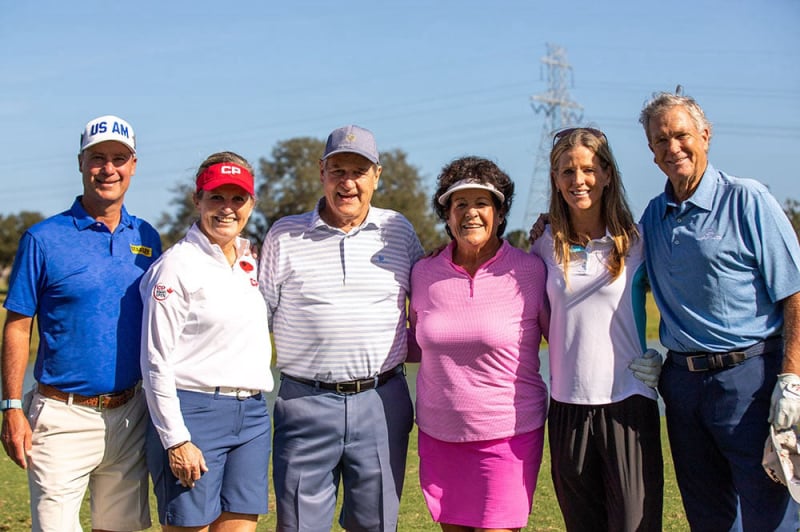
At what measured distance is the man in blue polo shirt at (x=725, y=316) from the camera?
4.15 meters

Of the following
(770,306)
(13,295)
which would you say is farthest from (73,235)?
(770,306)

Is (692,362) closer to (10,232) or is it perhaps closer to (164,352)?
(164,352)

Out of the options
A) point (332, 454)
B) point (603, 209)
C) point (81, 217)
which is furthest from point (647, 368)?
point (81, 217)

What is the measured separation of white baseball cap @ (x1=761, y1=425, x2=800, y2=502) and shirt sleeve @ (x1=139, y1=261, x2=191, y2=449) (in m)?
2.59

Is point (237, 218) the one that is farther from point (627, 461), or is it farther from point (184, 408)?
point (627, 461)

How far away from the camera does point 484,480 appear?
14.7 feet

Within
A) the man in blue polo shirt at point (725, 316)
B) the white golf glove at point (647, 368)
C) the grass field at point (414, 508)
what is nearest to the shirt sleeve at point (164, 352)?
the white golf glove at point (647, 368)

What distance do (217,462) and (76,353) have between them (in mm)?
847

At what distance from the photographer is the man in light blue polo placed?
4.55 metres

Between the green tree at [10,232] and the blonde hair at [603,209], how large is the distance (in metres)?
64.1

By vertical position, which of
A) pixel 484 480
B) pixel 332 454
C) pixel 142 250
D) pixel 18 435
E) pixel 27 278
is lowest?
pixel 484 480

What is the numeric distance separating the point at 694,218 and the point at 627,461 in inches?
46.2

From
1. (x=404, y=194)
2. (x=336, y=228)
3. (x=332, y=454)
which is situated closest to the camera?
(x=332, y=454)

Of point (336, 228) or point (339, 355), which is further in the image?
point (336, 228)
